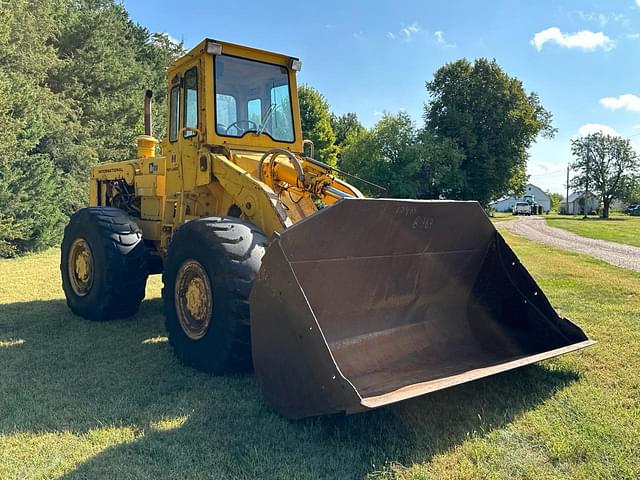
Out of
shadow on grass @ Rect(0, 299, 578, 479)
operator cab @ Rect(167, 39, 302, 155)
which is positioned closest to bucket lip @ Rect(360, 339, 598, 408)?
shadow on grass @ Rect(0, 299, 578, 479)

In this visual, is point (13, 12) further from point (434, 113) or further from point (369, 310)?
point (434, 113)

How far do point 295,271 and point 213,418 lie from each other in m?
1.06

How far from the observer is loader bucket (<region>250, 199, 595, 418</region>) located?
3.04 meters

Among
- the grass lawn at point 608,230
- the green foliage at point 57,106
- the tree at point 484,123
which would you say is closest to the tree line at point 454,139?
the tree at point 484,123

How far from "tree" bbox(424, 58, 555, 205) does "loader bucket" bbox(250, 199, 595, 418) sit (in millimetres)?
32526

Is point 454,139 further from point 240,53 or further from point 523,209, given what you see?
point 240,53

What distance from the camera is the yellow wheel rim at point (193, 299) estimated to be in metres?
4.13

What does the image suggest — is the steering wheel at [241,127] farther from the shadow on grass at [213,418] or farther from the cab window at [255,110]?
the shadow on grass at [213,418]

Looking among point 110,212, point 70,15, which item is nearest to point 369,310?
point 110,212

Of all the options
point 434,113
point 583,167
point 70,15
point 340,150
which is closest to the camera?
point 70,15

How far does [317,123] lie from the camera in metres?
37.4

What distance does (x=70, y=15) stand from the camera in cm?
2031

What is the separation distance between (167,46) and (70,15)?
43.2 feet

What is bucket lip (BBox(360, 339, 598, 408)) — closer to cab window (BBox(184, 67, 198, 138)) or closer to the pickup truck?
cab window (BBox(184, 67, 198, 138))
